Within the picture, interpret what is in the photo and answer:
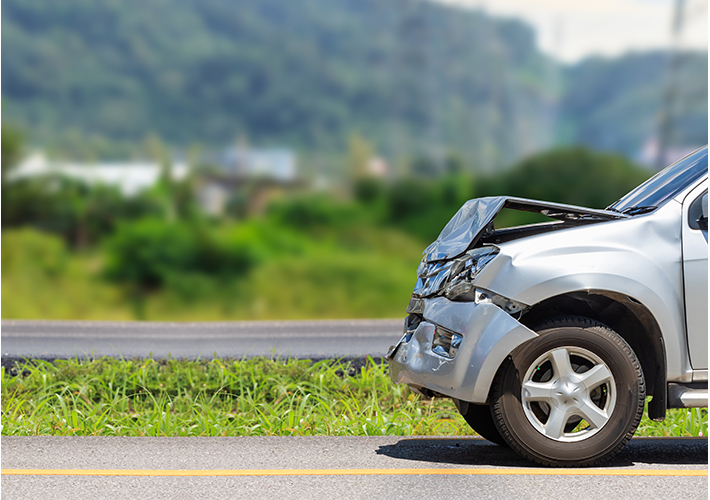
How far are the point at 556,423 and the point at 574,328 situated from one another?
0.54m

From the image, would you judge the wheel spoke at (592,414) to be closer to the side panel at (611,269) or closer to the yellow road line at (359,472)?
the yellow road line at (359,472)

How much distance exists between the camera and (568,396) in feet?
14.7

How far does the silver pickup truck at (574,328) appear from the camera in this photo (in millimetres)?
4492

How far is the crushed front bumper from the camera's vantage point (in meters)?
4.46

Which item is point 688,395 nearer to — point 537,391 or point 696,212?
point 537,391

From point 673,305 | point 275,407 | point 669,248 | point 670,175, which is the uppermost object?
point 670,175

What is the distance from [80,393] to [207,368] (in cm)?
111

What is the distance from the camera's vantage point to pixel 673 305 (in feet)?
15.0

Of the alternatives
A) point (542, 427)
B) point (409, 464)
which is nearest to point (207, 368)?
point (409, 464)

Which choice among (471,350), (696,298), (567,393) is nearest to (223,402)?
(471,350)

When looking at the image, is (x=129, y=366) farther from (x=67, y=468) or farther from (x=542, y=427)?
(x=542, y=427)

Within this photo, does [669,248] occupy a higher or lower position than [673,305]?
higher

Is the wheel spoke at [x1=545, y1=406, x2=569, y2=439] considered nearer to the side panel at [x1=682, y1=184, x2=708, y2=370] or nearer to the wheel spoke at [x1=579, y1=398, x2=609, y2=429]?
the wheel spoke at [x1=579, y1=398, x2=609, y2=429]

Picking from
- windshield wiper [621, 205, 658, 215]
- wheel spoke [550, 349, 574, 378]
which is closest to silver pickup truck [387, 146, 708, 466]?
wheel spoke [550, 349, 574, 378]
